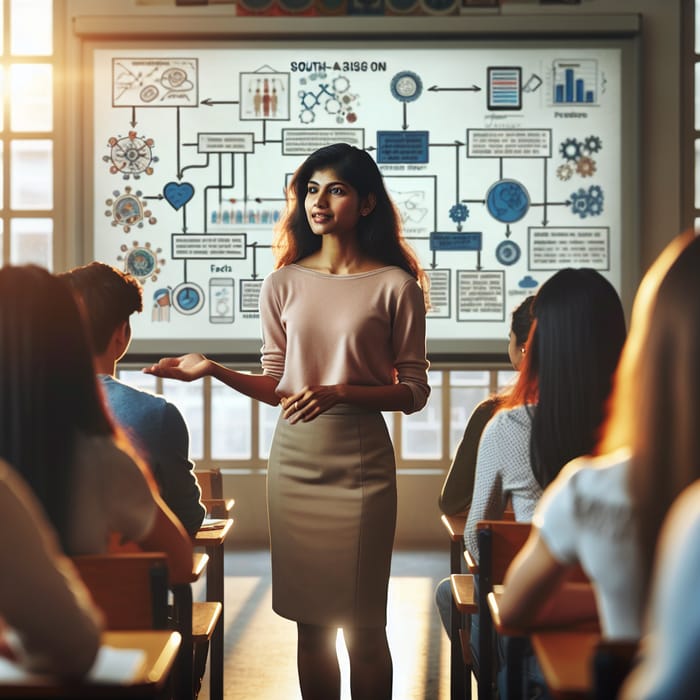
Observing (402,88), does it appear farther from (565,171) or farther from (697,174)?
(697,174)

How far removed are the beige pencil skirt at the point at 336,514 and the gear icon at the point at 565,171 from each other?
3.17m

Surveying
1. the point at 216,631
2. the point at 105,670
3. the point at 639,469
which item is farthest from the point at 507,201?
the point at 105,670

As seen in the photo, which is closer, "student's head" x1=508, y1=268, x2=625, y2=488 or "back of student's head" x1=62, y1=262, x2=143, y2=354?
"student's head" x1=508, y1=268, x2=625, y2=488

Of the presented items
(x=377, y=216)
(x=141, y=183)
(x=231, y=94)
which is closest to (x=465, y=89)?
(x=231, y=94)

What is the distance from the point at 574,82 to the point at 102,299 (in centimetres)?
378

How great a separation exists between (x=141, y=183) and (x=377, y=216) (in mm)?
3058

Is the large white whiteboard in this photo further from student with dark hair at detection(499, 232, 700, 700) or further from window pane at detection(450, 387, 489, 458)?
student with dark hair at detection(499, 232, 700, 700)

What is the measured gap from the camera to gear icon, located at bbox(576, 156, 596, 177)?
5.14 metres

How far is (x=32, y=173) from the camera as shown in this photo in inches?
212

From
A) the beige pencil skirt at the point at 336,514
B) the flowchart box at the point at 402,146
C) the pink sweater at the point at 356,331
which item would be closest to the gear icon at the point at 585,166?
the flowchart box at the point at 402,146

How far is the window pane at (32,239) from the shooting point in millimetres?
5383

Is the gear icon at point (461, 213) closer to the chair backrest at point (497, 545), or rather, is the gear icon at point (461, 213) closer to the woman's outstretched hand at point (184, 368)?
the woman's outstretched hand at point (184, 368)

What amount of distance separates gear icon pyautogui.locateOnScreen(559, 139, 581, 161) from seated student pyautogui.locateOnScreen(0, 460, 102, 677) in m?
4.56

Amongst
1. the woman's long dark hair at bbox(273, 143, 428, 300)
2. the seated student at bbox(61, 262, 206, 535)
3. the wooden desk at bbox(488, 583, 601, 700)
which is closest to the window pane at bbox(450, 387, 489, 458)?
the woman's long dark hair at bbox(273, 143, 428, 300)
